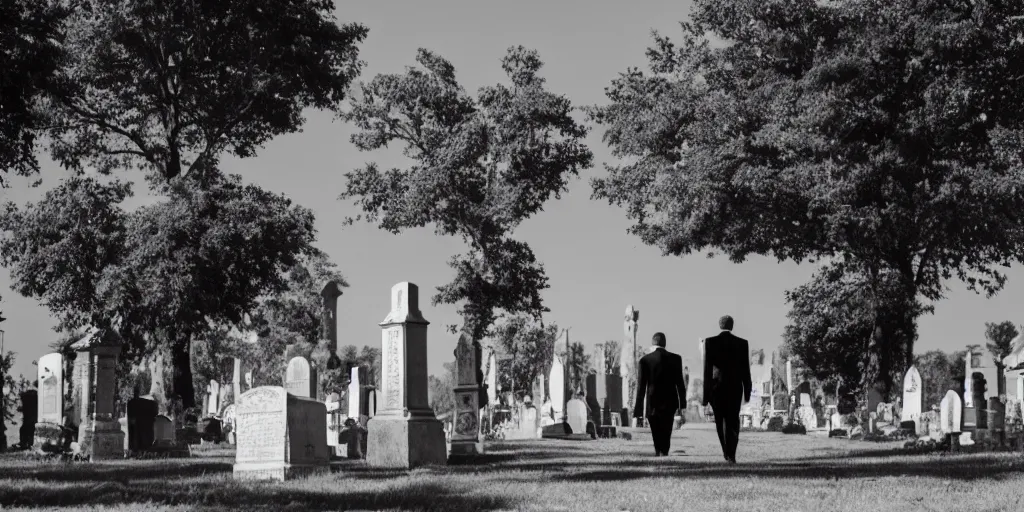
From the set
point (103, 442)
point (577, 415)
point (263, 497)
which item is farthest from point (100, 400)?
point (577, 415)

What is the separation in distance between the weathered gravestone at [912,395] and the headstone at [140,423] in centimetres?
2019

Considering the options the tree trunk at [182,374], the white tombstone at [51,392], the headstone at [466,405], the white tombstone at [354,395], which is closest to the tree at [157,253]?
the tree trunk at [182,374]

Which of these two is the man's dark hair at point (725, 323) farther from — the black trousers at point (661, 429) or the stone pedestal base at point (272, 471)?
the stone pedestal base at point (272, 471)

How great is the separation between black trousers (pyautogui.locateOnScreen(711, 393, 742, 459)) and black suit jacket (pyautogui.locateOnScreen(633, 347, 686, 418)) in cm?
57

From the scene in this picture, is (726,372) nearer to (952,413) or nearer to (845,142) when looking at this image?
(952,413)

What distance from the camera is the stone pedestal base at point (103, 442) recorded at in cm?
2081

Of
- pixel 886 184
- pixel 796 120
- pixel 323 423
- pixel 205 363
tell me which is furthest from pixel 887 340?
pixel 205 363

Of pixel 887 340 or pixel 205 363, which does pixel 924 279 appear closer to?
pixel 887 340

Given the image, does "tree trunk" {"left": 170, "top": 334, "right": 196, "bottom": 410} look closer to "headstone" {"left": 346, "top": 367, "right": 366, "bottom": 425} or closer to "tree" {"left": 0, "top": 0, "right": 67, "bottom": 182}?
"headstone" {"left": 346, "top": 367, "right": 366, "bottom": 425}

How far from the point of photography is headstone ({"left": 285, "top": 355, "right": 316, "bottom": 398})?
1052 inches

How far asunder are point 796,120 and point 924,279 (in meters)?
8.45

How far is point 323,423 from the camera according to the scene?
14930mm

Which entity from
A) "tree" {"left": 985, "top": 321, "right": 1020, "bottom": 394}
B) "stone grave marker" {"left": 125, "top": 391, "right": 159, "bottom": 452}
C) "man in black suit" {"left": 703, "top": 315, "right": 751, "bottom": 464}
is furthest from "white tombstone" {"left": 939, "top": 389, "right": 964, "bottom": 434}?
"tree" {"left": 985, "top": 321, "right": 1020, "bottom": 394}

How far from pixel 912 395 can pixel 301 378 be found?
1714 centimetres
